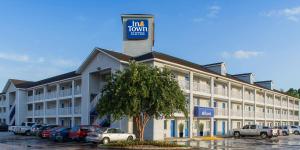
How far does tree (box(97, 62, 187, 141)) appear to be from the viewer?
26.3 m

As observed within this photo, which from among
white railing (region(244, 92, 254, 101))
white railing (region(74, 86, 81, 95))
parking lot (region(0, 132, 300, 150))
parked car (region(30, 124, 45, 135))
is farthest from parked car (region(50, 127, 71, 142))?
white railing (region(244, 92, 254, 101))

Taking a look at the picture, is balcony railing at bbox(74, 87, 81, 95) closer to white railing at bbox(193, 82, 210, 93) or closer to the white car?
white railing at bbox(193, 82, 210, 93)

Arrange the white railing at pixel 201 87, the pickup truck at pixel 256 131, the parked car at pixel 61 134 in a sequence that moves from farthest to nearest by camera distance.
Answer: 1. the pickup truck at pixel 256 131
2. the white railing at pixel 201 87
3. the parked car at pixel 61 134

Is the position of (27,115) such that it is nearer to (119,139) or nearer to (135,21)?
(135,21)

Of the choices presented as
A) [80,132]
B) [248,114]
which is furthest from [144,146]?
[248,114]

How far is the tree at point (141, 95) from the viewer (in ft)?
86.3

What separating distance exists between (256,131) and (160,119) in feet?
49.5

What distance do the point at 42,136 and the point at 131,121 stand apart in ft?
29.2

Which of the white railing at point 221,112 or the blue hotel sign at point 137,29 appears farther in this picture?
the white railing at point 221,112

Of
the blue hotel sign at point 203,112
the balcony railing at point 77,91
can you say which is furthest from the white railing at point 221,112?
the balcony railing at point 77,91

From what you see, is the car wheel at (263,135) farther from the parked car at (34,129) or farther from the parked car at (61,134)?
the parked car at (34,129)

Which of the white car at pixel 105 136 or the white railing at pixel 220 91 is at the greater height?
the white railing at pixel 220 91

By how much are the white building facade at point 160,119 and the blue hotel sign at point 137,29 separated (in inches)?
23.2

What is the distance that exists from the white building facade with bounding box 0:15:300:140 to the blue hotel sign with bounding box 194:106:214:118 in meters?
0.15
